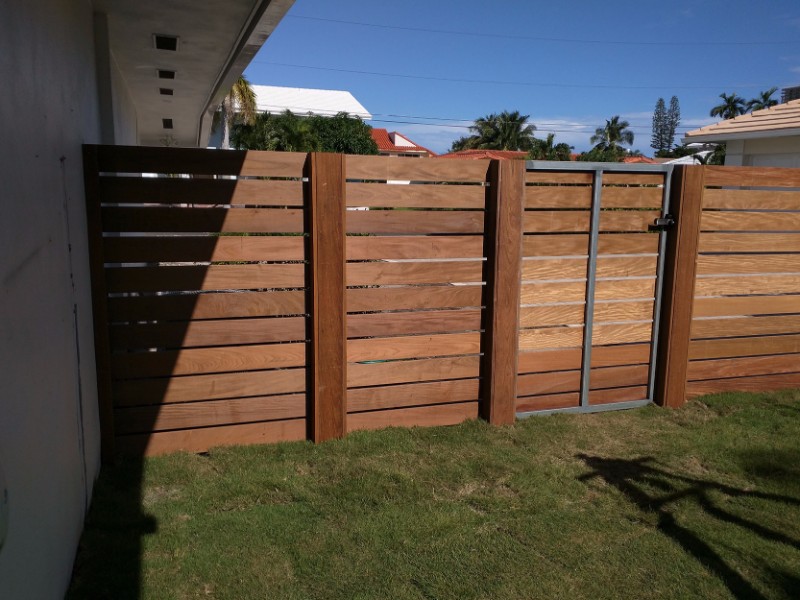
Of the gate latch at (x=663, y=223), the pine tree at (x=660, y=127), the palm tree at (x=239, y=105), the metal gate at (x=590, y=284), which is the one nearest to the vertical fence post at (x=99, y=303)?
the metal gate at (x=590, y=284)

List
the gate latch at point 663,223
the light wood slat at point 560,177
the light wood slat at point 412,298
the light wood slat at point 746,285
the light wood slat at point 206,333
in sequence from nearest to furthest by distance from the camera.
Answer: the light wood slat at point 206,333 → the light wood slat at point 412,298 → the light wood slat at point 560,177 → the gate latch at point 663,223 → the light wood slat at point 746,285

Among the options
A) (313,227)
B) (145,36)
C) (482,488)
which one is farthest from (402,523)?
(145,36)

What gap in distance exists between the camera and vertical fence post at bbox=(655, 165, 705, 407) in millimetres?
5188

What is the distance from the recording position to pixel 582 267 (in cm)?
510

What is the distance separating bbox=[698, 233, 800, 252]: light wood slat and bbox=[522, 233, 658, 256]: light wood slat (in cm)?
49

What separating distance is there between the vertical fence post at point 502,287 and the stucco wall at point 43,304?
277cm

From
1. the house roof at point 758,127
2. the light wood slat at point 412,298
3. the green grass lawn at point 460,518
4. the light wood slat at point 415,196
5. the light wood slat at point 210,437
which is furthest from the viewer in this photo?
the house roof at point 758,127

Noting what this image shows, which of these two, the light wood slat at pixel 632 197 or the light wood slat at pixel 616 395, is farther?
the light wood slat at pixel 616 395

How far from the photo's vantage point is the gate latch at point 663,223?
520cm

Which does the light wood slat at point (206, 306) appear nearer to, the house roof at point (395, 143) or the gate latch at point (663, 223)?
the gate latch at point (663, 223)

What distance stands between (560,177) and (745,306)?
85.6 inches

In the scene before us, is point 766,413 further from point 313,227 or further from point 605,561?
point 313,227

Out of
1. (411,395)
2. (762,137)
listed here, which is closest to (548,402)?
(411,395)

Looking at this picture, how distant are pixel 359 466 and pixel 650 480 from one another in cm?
188
